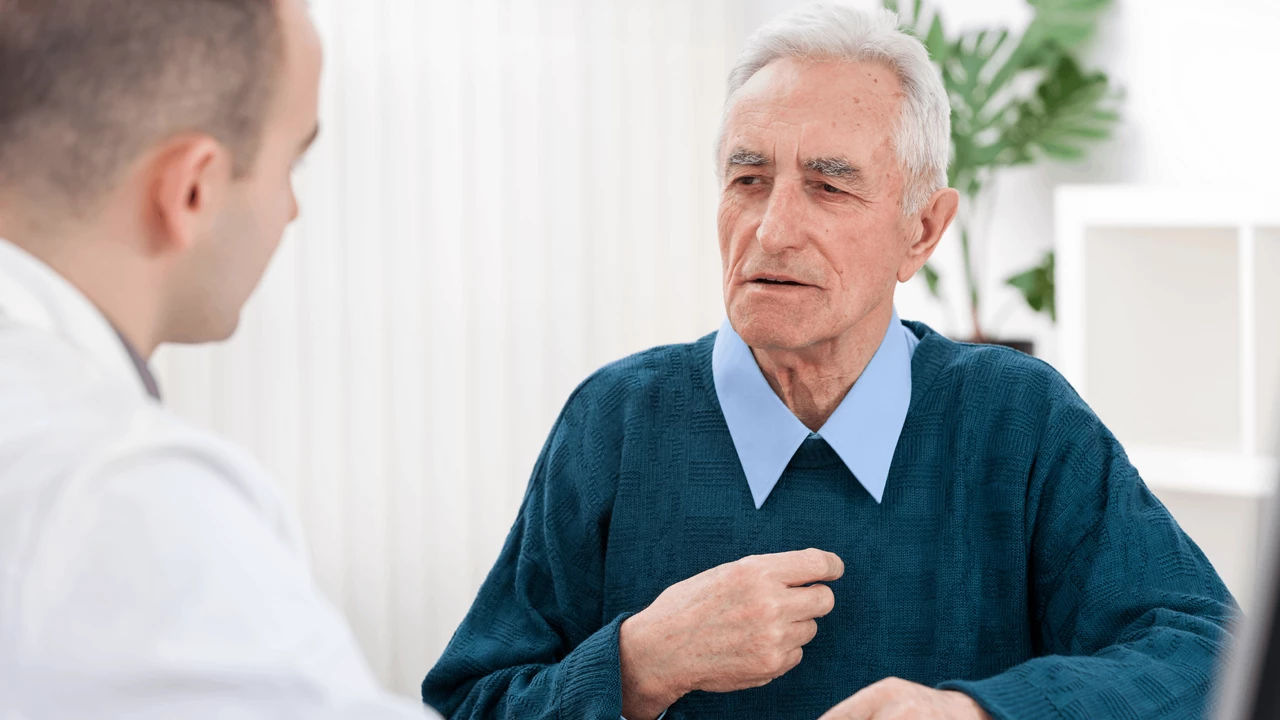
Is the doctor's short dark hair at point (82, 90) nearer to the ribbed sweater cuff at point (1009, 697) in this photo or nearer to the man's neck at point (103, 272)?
the man's neck at point (103, 272)

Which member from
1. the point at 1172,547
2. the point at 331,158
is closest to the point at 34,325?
the point at 1172,547

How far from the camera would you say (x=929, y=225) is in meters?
1.54

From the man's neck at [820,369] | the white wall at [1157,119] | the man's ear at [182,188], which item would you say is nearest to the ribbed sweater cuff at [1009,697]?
the man's neck at [820,369]

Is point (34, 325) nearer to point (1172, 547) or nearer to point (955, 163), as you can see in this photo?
point (1172, 547)

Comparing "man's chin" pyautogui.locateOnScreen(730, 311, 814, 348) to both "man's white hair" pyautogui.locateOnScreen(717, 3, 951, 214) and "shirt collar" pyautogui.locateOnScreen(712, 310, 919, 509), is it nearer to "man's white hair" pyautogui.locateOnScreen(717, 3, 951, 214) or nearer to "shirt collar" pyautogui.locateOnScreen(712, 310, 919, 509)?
"shirt collar" pyautogui.locateOnScreen(712, 310, 919, 509)

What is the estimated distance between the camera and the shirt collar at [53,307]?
657 mm

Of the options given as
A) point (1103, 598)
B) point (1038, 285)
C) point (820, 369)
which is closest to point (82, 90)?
point (820, 369)

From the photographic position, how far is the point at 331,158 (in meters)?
3.35

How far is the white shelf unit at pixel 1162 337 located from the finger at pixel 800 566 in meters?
1.44

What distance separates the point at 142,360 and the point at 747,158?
85 cm

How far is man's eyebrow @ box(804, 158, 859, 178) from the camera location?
140 centimetres

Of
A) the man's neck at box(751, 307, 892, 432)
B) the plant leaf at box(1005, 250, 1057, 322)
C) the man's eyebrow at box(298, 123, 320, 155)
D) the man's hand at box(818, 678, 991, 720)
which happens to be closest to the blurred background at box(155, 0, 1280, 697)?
the plant leaf at box(1005, 250, 1057, 322)

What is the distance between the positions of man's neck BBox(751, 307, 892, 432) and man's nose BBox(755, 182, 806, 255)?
0.44 ft

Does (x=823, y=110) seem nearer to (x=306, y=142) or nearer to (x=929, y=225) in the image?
(x=929, y=225)
